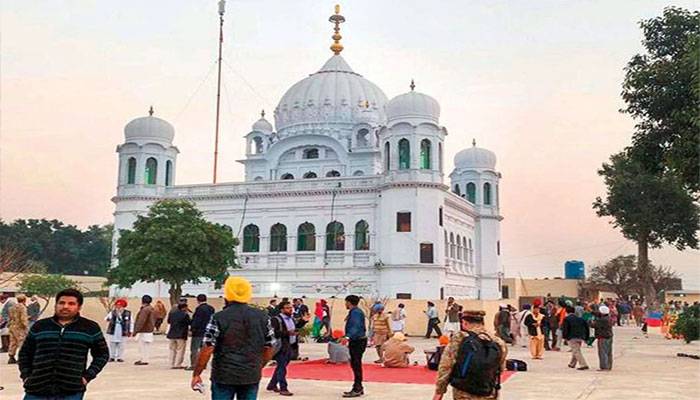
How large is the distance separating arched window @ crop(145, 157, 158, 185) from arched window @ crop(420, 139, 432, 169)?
1724cm

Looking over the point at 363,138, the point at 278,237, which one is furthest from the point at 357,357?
the point at 363,138

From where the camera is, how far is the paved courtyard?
1140 cm

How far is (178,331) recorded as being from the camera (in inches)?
606

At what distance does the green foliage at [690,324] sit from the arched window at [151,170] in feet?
108

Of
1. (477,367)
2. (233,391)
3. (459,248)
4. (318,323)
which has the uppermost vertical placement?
(459,248)

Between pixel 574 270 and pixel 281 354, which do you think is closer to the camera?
pixel 281 354

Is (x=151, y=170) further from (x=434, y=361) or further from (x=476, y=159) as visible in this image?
(x=434, y=361)

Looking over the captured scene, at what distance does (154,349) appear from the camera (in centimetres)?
2189

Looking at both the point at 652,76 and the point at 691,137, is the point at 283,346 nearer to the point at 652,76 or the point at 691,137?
the point at 691,137

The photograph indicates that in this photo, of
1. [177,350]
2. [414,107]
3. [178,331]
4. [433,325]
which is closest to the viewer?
[178,331]

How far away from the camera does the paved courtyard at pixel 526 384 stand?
37.4ft

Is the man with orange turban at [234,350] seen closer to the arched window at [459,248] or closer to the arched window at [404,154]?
the arched window at [404,154]

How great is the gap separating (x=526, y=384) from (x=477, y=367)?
7566 millimetres

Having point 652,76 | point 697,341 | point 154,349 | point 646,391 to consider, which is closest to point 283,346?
point 646,391
